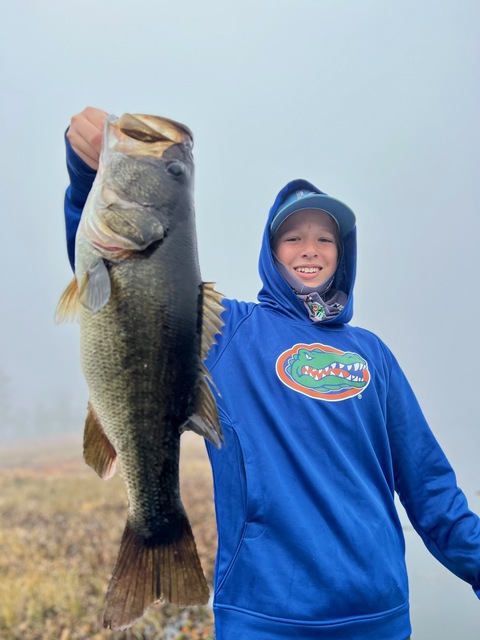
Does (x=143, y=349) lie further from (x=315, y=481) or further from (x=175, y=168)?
(x=315, y=481)

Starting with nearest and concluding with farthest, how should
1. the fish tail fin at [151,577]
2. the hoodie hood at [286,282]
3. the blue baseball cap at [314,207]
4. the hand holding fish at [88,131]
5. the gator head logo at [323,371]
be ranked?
the fish tail fin at [151,577]
the hand holding fish at [88,131]
the gator head logo at [323,371]
the hoodie hood at [286,282]
the blue baseball cap at [314,207]

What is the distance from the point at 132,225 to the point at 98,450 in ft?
2.27

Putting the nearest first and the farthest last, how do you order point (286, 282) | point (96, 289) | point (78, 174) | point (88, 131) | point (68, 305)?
point (96, 289) < point (68, 305) < point (88, 131) < point (78, 174) < point (286, 282)

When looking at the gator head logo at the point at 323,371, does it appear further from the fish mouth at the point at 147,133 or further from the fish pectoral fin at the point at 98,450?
the fish mouth at the point at 147,133

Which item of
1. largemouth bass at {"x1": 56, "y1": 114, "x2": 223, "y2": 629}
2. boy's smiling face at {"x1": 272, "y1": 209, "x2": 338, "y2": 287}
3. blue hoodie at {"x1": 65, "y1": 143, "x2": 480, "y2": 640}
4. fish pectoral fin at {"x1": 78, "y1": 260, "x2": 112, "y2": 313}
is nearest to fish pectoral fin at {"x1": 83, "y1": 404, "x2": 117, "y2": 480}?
largemouth bass at {"x1": 56, "y1": 114, "x2": 223, "y2": 629}

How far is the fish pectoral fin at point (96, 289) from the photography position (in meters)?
1.40

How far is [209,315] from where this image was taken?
1544mm

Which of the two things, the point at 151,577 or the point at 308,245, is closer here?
the point at 151,577

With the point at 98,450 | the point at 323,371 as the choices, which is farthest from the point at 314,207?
the point at 98,450

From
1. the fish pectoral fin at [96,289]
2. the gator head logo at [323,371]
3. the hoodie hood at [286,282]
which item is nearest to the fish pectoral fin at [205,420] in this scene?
the fish pectoral fin at [96,289]

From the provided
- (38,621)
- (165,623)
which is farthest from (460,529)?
(38,621)

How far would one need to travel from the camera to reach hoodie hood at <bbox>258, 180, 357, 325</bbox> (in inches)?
93.1

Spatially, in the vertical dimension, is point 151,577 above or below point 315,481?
below

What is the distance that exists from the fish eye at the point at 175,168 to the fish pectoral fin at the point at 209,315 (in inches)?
14.4
